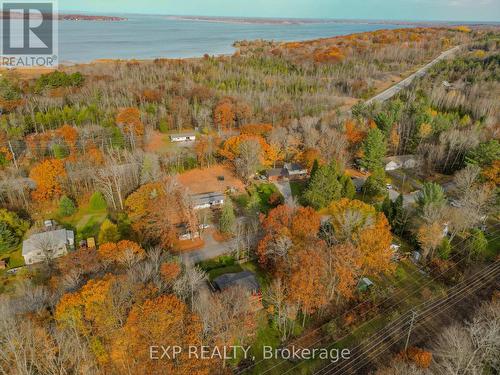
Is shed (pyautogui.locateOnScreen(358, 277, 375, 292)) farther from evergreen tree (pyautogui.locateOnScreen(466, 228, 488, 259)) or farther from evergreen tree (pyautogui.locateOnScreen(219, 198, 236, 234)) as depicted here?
evergreen tree (pyautogui.locateOnScreen(219, 198, 236, 234))

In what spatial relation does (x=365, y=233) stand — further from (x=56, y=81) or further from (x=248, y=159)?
(x=56, y=81)

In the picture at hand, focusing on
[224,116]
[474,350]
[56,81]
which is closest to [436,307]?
[474,350]

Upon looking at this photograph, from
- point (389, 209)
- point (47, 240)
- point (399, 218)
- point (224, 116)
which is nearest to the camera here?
point (47, 240)

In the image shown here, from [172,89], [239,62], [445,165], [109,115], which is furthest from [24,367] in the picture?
[239,62]

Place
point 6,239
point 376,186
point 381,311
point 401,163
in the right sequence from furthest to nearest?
point 401,163
point 376,186
point 6,239
point 381,311

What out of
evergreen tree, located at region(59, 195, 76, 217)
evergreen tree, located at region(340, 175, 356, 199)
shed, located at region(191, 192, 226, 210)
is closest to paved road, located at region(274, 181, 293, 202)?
evergreen tree, located at region(340, 175, 356, 199)

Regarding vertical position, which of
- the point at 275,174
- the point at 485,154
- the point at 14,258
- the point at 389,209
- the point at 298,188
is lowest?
the point at 14,258
